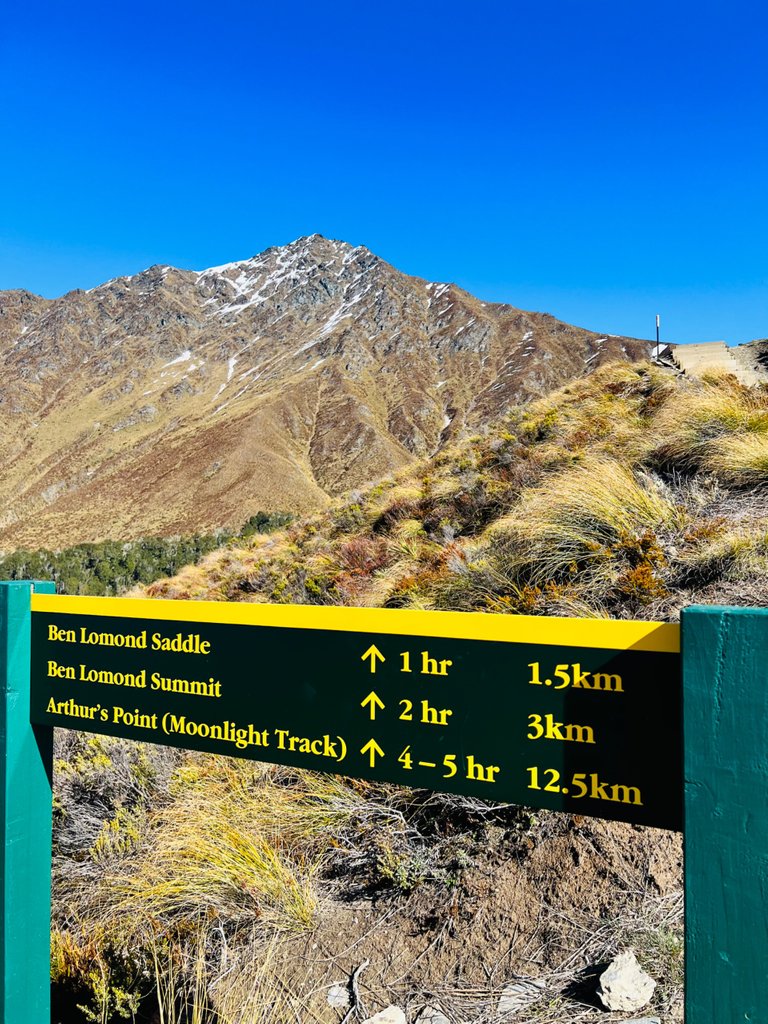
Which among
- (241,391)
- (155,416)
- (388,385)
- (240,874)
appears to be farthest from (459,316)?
(240,874)

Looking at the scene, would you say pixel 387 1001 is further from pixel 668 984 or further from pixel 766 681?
pixel 766 681

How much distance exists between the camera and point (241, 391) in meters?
118

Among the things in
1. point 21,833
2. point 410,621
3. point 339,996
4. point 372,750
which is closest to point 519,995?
point 339,996

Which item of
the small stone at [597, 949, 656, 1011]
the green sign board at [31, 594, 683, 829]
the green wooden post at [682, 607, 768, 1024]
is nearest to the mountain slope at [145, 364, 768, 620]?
the small stone at [597, 949, 656, 1011]

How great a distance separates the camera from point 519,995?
222cm

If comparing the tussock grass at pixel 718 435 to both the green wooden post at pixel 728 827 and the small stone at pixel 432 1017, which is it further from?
the green wooden post at pixel 728 827

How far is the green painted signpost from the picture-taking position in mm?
1121

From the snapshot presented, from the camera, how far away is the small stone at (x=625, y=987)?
2.05m

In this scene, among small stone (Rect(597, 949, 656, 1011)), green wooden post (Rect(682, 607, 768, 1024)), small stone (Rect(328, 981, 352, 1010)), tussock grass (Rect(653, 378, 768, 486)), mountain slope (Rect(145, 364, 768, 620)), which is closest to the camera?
green wooden post (Rect(682, 607, 768, 1024))

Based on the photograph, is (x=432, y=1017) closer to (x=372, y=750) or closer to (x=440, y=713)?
(x=372, y=750)

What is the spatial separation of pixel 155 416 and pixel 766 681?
120927 mm

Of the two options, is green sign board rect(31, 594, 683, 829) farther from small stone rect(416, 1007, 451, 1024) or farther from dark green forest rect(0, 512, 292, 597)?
dark green forest rect(0, 512, 292, 597)

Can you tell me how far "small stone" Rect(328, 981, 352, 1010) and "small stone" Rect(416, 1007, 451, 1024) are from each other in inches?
10.8

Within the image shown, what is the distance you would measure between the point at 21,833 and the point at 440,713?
1500mm
